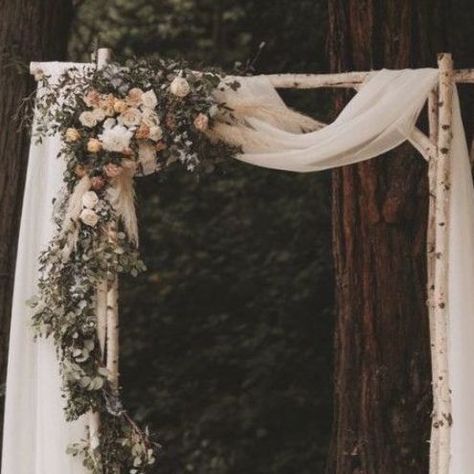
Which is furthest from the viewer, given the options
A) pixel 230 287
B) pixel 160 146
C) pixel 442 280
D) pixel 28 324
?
pixel 230 287

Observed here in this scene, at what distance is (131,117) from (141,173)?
0.82ft

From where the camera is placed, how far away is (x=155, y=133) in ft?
16.3

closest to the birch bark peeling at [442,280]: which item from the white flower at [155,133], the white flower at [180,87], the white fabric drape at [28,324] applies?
the white flower at [180,87]

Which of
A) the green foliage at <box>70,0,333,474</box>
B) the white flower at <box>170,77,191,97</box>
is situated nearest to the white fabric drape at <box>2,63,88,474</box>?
the white flower at <box>170,77,191,97</box>

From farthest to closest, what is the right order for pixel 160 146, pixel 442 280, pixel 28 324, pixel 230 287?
pixel 230 287, pixel 28 324, pixel 160 146, pixel 442 280

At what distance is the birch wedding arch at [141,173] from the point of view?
15.9 ft

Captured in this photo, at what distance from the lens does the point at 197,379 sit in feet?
27.0

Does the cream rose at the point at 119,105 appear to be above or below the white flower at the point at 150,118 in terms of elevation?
above

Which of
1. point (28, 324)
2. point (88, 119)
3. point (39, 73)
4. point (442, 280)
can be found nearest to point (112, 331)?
point (28, 324)

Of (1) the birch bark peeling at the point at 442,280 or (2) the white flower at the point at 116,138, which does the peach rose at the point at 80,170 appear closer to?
(2) the white flower at the point at 116,138

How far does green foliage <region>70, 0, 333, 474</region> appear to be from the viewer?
802 cm

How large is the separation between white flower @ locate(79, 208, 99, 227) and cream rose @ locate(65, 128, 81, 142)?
281 millimetres

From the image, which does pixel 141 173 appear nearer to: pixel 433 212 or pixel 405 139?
pixel 405 139

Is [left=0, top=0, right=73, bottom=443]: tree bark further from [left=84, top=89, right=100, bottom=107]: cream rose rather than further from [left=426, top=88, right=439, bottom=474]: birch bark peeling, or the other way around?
[left=426, top=88, right=439, bottom=474]: birch bark peeling
